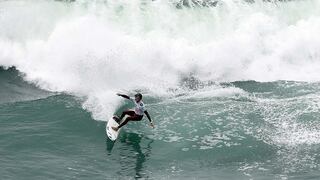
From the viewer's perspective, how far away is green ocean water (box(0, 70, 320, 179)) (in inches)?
630

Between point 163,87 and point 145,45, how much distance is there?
108 inches

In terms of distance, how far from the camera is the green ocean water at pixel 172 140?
52.5ft

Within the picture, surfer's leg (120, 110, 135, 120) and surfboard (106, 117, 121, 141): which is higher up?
surfer's leg (120, 110, 135, 120)

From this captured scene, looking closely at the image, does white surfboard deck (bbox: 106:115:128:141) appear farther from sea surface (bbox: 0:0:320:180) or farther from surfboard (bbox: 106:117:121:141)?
sea surface (bbox: 0:0:320:180)

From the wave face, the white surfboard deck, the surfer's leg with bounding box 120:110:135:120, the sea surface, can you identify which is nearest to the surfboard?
the white surfboard deck

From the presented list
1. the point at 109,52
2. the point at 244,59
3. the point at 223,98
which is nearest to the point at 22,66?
the point at 109,52

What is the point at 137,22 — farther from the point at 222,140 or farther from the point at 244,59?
the point at 222,140

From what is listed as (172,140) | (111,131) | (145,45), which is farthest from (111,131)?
(145,45)

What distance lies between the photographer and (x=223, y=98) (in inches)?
872

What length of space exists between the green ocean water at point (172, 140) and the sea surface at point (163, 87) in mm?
40

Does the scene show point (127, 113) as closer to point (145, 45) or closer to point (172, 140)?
point (172, 140)

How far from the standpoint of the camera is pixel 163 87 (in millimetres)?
23422

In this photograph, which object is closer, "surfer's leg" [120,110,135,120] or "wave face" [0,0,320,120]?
"surfer's leg" [120,110,135,120]

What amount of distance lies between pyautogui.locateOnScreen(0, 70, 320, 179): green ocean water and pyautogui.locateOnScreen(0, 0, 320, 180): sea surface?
0.04 m
